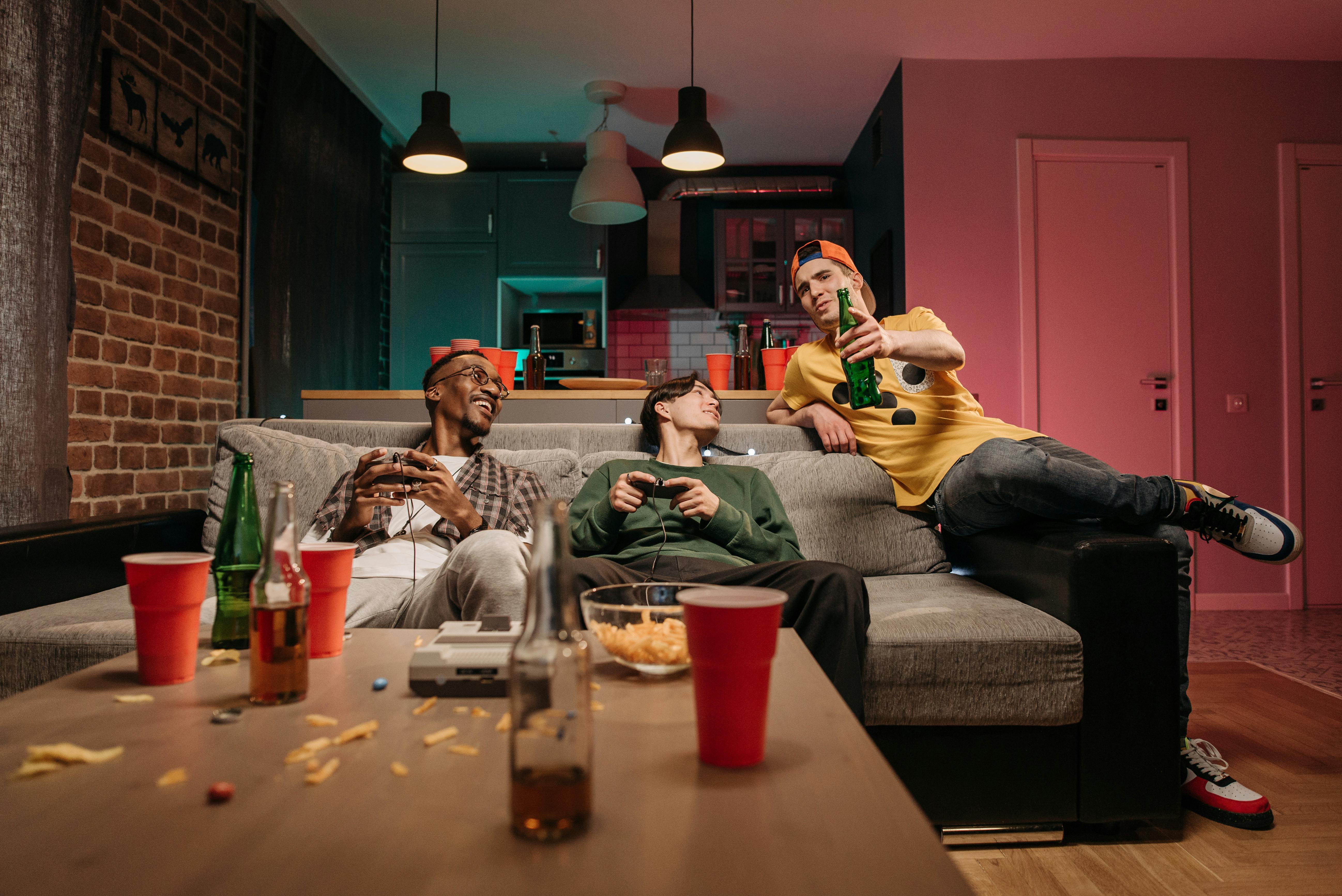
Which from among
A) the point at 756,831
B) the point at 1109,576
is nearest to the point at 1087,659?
the point at 1109,576

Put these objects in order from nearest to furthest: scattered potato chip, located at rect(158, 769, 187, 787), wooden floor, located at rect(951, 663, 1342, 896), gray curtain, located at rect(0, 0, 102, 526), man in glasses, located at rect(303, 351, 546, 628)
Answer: scattered potato chip, located at rect(158, 769, 187, 787) < wooden floor, located at rect(951, 663, 1342, 896) < man in glasses, located at rect(303, 351, 546, 628) < gray curtain, located at rect(0, 0, 102, 526)

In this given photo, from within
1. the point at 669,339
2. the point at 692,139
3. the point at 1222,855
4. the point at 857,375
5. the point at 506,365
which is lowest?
the point at 1222,855

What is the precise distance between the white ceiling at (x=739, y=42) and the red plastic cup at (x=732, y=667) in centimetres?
396

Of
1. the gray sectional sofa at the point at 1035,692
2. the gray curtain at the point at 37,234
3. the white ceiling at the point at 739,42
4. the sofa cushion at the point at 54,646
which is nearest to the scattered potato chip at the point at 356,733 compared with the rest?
the sofa cushion at the point at 54,646

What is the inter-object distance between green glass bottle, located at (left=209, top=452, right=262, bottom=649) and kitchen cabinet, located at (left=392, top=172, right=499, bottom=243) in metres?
4.93

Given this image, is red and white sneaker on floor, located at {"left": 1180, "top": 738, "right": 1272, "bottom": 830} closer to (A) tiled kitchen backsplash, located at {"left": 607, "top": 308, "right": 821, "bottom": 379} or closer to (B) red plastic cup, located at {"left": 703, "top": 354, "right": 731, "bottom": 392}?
(B) red plastic cup, located at {"left": 703, "top": 354, "right": 731, "bottom": 392}

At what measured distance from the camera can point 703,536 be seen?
187 centimetres

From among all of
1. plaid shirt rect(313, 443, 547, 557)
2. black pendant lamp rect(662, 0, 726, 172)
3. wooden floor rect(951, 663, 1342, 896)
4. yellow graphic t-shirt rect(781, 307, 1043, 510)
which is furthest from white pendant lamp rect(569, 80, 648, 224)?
wooden floor rect(951, 663, 1342, 896)

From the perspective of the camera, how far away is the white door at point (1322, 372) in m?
4.19

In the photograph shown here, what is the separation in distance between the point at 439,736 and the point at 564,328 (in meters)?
5.25

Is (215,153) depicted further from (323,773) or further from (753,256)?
(323,773)

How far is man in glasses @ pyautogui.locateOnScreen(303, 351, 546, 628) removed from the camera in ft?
4.76

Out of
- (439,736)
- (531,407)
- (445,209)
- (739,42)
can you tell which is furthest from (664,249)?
(439,736)

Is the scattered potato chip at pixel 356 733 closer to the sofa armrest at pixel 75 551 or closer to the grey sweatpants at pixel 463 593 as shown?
the grey sweatpants at pixel 463 593
